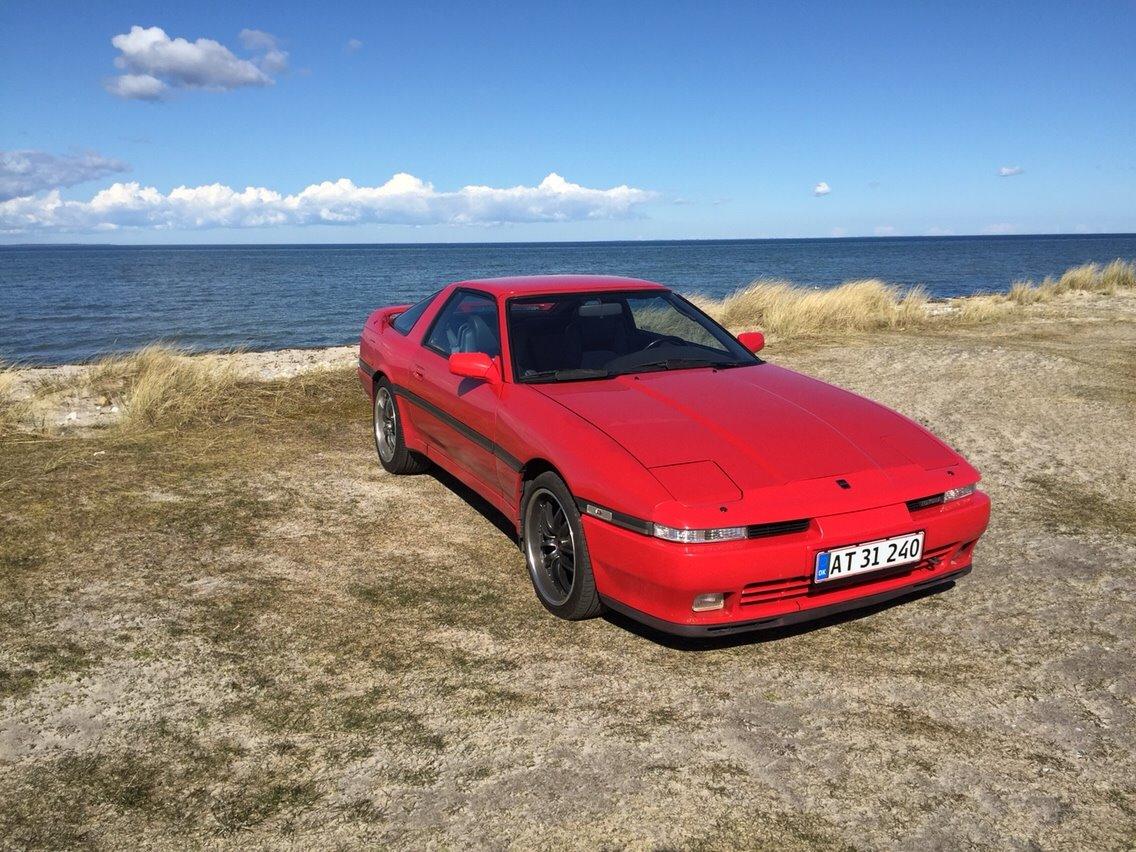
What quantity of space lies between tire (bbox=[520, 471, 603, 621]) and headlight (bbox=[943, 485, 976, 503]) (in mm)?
1470

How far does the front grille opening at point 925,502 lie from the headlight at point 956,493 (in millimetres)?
30

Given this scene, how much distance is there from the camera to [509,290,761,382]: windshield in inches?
179

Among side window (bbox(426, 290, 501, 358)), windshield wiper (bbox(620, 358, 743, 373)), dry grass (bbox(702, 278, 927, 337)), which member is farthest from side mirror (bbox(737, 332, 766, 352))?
dry grass (bbox(702, 278, 927, 337))

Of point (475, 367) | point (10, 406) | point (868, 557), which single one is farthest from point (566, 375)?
point (10, 406)

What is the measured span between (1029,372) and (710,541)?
7.47m

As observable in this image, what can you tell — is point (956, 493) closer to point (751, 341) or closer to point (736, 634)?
point (736, 634)

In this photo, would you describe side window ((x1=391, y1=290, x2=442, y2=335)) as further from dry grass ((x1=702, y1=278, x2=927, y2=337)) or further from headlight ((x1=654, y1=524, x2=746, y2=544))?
dry grass ((x1=702, y1=278, x2=927, y2=337))

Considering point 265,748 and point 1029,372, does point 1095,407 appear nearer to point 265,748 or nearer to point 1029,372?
point 1029,372

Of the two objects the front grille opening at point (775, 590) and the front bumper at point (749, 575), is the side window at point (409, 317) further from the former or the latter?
the front grille opening at point (775, 590)

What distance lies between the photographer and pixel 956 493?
12.0 feet

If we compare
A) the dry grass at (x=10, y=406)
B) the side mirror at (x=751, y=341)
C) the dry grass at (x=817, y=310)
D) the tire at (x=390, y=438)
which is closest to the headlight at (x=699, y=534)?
the side mirror at (x=751, y=341)

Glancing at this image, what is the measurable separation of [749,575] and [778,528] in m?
0.21

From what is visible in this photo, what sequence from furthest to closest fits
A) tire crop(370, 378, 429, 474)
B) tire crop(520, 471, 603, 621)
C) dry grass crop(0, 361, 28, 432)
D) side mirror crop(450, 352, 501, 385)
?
dry grass crop(0, 361, 28, 432) < tire crop(370, 378, 429, 474) < side mirror crop(450, 352, 501, 385) < tire crop(520, 471, 603, 621)

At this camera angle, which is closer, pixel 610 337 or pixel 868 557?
pixel 868 557
